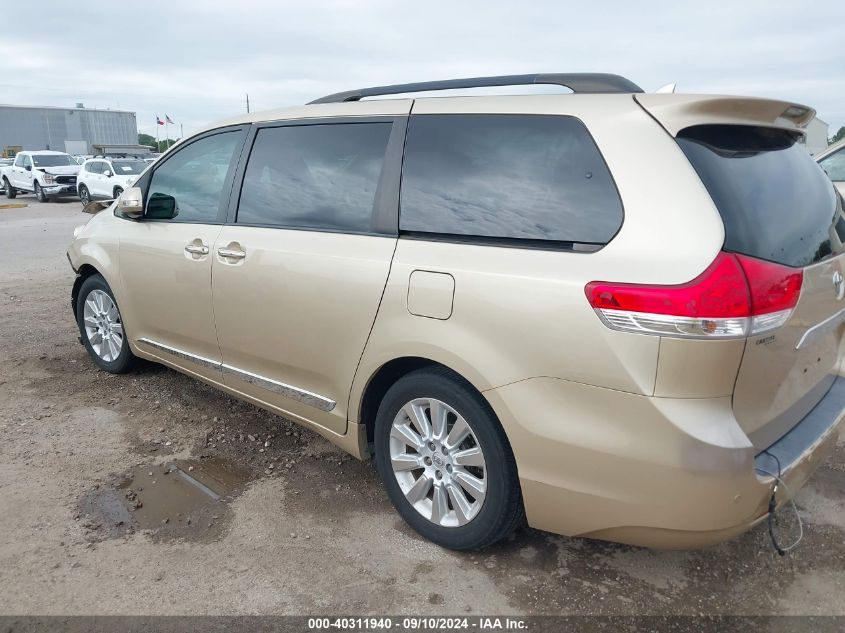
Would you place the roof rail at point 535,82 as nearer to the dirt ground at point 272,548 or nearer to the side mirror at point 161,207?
the side mirror at point 161,207

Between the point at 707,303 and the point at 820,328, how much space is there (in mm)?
724

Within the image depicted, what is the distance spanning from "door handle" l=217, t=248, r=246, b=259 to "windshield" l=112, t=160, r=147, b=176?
18923 millimetres

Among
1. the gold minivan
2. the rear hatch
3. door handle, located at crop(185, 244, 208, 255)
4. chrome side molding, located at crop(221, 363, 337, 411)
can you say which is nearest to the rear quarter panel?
the gold minivan

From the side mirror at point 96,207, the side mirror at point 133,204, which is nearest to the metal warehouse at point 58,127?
the side mirror at point 96,207

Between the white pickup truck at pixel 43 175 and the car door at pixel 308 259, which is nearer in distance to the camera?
the car door at pixel 308 259

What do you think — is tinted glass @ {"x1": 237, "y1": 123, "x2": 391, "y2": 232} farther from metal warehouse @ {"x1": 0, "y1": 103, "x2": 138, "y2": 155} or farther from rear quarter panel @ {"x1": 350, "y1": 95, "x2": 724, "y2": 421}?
metal warehouse @ {"x1": 0, "y1": 103, "x2": 138, "y2": 155}

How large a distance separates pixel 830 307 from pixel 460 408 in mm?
1396

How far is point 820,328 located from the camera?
236 centimetres

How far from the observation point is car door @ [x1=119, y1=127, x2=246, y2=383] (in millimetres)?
3580

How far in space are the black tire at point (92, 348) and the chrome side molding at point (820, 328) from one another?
155 inches

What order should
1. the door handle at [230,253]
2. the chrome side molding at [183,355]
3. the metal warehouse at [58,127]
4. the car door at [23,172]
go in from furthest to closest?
the metal warehouse at [58,127], the car door at [23,172], the chrome side molding at [183,355], the door handle at [230,253]

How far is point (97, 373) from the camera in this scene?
4.82 m

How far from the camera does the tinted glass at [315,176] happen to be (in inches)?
114

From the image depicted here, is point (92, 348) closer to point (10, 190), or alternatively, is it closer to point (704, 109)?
point (704, 109)
